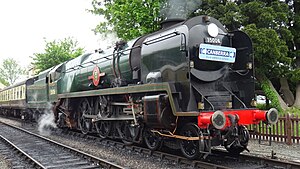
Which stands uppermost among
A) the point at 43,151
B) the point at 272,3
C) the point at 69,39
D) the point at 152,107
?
the point at 69,39

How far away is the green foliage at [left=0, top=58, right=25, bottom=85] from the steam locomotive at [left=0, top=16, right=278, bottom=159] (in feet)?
325

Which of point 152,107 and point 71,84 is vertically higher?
point 71,84

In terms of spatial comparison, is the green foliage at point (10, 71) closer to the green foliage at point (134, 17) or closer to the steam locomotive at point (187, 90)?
the green foliage at point (134, 17)

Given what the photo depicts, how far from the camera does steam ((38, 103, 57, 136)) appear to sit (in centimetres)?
1506

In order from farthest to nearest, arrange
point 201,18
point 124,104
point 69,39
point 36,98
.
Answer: point 69,39 → point 36,98 → point 124,104 → point 201,18

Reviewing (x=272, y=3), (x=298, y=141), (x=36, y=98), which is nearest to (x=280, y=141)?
(x=298, y=141)

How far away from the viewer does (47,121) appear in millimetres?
15781

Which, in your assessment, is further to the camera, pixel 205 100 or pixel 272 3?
pixel 272 3

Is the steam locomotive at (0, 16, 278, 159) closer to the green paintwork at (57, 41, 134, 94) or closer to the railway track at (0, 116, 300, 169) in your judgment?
the green paintwork at (57, 41, 134, 94)

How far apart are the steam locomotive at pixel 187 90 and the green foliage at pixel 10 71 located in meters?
99.2

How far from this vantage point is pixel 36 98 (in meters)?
17.3

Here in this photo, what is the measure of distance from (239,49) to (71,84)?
7.22 meters

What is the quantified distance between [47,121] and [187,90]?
1094 cm

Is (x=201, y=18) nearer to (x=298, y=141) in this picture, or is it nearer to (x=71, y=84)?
(x=298, y=141)
